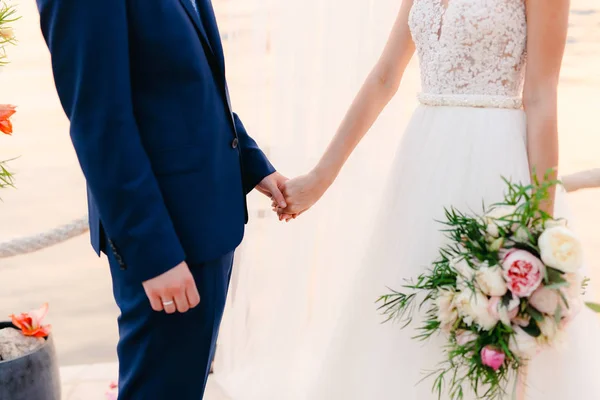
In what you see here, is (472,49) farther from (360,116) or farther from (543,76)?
(360,116)

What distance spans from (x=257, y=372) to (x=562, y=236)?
152 centimetres

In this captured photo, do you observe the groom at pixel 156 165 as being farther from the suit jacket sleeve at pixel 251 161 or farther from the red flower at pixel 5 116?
the red flower at pixel 5 116

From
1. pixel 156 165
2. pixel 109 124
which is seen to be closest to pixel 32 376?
pixel 156 165

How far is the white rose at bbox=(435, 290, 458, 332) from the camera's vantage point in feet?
4.17

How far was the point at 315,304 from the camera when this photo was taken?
2389 millimetres

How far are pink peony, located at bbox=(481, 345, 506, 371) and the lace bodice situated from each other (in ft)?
1.96

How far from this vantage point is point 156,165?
1.22 meters

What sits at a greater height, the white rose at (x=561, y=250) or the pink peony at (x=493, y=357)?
the white rose at (x=561, y=250)

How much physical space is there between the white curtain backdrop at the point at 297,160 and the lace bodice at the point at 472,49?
0.54m

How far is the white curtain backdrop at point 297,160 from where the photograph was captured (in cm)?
219

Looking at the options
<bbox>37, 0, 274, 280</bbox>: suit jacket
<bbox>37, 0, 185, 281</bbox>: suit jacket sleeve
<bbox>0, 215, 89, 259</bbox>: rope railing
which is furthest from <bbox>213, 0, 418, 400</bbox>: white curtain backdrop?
<bbox>37, 0, 185, 281</bbox>: suit jacket sleeve

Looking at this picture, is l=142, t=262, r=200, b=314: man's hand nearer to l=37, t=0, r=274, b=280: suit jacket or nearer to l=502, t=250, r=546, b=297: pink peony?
l=37, t=0, r=274, b=280: suit jacket

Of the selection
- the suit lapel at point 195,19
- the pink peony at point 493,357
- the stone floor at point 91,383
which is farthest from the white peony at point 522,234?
the stone floor at point 91,383

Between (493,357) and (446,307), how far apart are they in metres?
0.12
